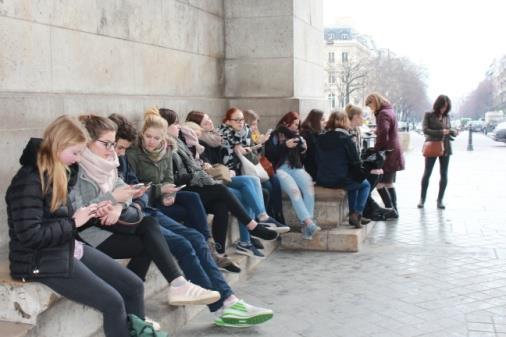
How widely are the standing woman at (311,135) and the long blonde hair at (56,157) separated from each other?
197 inches

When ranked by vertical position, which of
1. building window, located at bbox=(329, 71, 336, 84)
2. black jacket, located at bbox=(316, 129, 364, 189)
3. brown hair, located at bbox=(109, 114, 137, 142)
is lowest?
black jacket, located at bbox=(316, 129, 364, 189)

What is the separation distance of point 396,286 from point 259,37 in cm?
522

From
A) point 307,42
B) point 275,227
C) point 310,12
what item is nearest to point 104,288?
point 275,227

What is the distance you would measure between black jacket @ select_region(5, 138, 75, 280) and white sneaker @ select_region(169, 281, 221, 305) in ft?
3.39

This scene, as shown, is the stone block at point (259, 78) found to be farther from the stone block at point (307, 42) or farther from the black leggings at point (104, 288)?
the black leggings at point (104, 288)

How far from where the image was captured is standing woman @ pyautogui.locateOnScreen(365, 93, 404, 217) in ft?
31.4

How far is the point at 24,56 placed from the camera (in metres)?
5.62

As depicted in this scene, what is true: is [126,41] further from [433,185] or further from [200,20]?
[433,185]

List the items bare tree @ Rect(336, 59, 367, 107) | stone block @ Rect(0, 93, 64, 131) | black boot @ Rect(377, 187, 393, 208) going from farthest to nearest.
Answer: bare tree @ Rect(336, 59, 367, 107) → black boot @ Rect(377, 187, 393, 208) → stone block @ Rect(0, 93, 64, 131)

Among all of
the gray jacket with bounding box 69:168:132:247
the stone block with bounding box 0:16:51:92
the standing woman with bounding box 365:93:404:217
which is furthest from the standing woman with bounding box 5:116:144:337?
the standing woman with bounding box 365:93:404:217

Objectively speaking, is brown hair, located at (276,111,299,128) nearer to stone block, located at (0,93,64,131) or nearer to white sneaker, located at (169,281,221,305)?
stone block, located at (0,93,64,131)

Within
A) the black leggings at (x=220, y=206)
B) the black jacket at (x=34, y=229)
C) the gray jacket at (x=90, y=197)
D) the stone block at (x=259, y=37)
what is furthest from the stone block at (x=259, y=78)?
the black jacket at (x=34, y=229)

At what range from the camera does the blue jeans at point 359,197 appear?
27.5 feet

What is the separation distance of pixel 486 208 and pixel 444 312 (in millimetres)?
5985
